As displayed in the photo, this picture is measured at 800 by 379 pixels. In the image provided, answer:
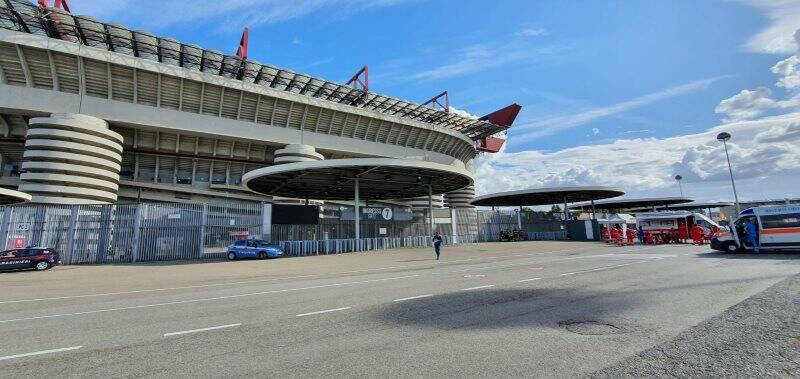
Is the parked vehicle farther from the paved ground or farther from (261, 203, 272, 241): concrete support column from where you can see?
(261, 203, 272, 241): concrete support column

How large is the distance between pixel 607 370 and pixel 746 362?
158 cm

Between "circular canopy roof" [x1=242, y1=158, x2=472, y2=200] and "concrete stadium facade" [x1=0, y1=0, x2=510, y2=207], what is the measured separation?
5179 millimetres

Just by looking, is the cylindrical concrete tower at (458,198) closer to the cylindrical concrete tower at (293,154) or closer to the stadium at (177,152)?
the stadium at (177,152)

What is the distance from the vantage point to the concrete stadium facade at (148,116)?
111ft

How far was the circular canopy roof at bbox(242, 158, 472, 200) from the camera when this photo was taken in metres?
26.8

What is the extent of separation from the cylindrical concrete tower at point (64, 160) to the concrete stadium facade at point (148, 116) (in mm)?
97

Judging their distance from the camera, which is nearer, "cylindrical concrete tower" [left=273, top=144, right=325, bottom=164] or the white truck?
the white truck

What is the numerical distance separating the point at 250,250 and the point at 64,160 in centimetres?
2422

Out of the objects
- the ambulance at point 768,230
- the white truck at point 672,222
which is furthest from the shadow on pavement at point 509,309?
the white truck at point 672,222

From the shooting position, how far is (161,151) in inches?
1751

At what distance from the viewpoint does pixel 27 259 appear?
20047 mm

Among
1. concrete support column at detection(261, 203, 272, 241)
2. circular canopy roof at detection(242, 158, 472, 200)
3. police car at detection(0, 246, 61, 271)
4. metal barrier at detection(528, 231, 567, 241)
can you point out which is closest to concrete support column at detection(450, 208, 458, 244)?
circular canopy roof at detection(242, 158, 472, 200)

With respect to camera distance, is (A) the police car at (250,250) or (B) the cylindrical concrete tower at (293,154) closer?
(A) the police car at (250,250)

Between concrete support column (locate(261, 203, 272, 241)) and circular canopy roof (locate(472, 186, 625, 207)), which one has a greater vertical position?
circular canopy roof (locate(472, 186, 625, 207))
